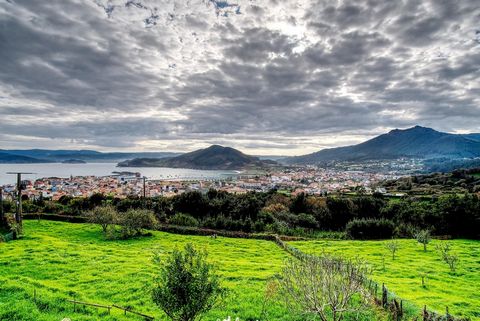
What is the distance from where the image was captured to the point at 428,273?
926 inches

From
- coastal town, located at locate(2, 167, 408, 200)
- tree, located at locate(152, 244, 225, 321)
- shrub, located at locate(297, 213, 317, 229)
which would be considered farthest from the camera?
coastal town, located at locate(2, 167, 408, 200)

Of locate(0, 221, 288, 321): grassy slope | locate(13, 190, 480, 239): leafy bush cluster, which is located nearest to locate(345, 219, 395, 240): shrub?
locate(13, 190, 480, 239): leafy bush cluster

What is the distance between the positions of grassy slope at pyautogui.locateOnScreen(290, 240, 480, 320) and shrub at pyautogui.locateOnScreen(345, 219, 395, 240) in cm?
845

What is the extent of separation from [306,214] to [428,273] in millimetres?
34862

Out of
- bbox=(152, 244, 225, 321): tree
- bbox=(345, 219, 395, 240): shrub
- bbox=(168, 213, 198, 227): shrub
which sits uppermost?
bbox=(152, 244, 225, 321): tree

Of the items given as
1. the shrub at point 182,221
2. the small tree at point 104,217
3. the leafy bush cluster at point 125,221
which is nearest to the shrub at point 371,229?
the shrub at point 182,221

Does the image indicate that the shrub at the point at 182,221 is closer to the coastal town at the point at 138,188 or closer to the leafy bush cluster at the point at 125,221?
the leafy bush cluster at the point at 125,221

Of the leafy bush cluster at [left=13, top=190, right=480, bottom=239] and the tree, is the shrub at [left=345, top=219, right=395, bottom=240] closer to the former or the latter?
the leafy bush cluster at [left=13, top=190, right=480, bottom=239]

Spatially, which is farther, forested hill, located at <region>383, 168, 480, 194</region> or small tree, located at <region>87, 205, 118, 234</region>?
forested hill, located at <region>383, 168, 480, 194</region>

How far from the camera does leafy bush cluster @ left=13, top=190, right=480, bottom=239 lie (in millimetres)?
45844

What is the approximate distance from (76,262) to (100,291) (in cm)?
778

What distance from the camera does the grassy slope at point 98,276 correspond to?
14.3 metres

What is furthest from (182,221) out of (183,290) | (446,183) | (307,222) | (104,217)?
(446,183)

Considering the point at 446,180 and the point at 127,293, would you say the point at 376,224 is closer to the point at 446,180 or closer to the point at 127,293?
the point at 127,293
